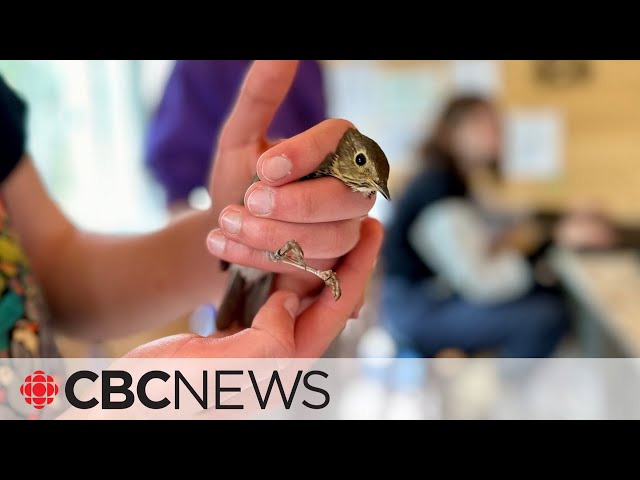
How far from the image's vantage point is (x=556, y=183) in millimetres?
3027

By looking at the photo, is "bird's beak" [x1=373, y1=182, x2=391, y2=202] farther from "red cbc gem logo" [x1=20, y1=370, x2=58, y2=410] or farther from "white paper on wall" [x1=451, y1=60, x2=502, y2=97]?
"white paper on wall" [x1=451, y1=60, x2=502, y2=97]

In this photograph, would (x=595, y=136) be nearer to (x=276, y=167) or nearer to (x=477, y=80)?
(x=477, y=80)

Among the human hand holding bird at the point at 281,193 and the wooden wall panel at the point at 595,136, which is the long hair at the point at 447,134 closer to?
the wooden wall panel at the point at 595,136

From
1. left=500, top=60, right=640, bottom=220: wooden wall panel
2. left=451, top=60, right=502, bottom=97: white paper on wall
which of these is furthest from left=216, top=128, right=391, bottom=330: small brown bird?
left=500, top=60, right=640, bottom=220: wooden wall panel

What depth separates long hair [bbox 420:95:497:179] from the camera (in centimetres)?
→ 176

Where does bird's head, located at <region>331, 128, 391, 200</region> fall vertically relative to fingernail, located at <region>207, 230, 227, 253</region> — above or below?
above

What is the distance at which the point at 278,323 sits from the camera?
0.93ft

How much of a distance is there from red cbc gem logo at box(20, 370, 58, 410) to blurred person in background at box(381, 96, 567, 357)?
134cm

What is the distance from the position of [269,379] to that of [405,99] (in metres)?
2.39

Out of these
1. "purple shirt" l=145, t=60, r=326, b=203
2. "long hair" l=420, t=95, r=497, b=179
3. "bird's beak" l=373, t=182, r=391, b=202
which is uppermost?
"long hair" l=420, t=95, r=497, b=179

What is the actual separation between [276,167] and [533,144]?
3020 millimetres

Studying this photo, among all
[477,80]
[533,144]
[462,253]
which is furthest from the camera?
[533,144]

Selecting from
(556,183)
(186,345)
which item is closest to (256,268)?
(186,345)

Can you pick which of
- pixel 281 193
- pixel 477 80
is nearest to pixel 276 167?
pixel 281 193
